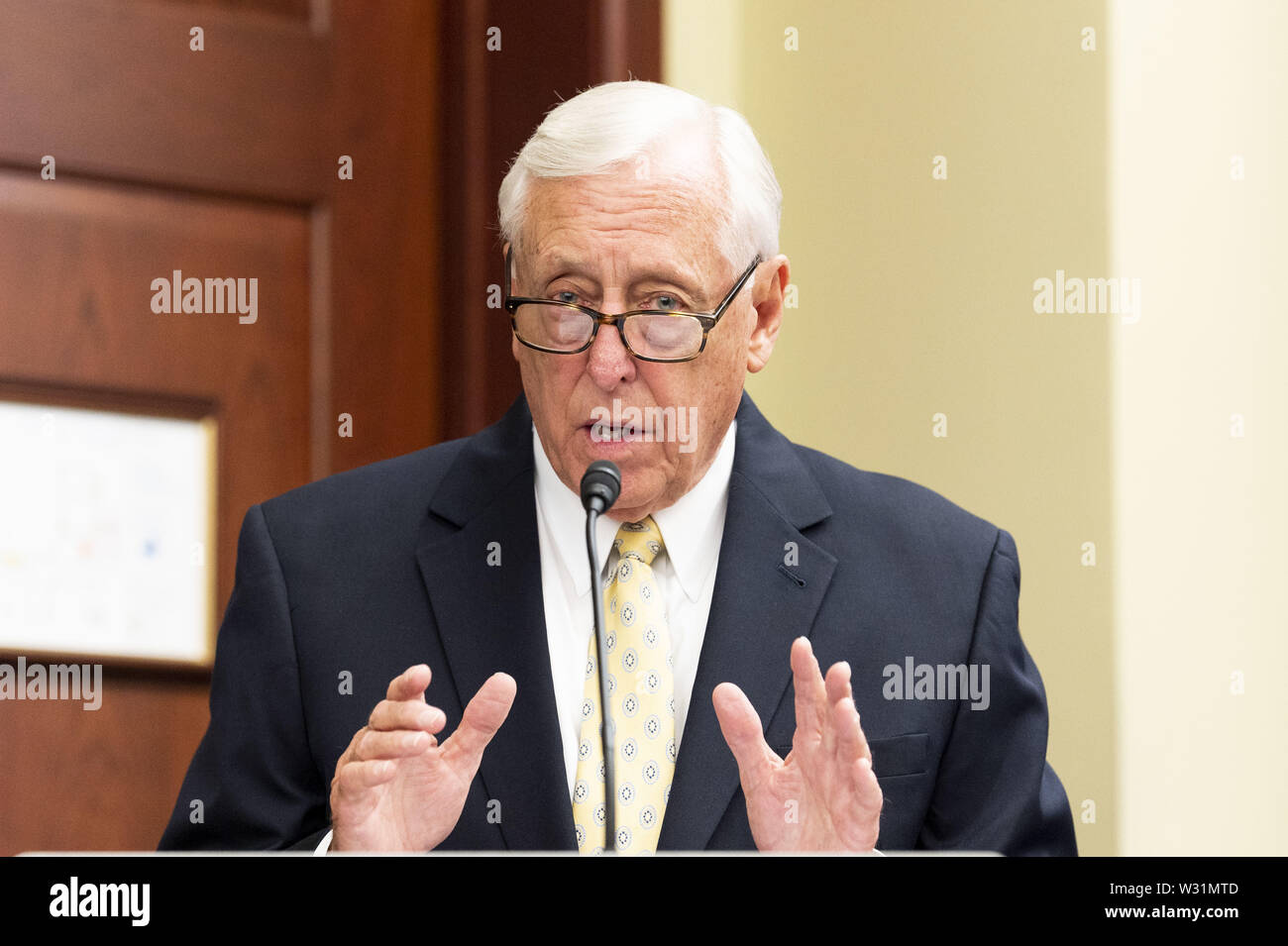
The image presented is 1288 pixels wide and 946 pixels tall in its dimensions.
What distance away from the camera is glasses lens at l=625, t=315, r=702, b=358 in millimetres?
1658

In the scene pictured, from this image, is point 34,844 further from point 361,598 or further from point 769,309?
point 769,309

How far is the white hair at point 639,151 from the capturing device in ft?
5.65

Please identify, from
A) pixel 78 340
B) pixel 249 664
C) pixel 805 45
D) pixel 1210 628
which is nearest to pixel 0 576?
pixel 78 340

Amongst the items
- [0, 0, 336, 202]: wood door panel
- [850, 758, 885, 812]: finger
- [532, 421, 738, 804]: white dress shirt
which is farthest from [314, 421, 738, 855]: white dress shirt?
[0, 0, 336, 202]: wood door panel

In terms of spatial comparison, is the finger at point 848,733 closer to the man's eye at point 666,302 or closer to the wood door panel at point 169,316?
the man's eye at point 666,302

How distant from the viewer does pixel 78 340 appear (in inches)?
91.0

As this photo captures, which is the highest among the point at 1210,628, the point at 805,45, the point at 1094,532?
the point at 805,45

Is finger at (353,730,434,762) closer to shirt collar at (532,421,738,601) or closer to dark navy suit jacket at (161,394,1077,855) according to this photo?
dark navy suit jacket at (161,394,1077,855)

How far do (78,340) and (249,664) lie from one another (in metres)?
A: 0.82

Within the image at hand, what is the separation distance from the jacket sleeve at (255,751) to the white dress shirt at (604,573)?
0.95ft

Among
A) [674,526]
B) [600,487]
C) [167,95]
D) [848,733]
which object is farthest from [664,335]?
[167,95]

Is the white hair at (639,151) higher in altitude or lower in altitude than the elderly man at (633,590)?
higher

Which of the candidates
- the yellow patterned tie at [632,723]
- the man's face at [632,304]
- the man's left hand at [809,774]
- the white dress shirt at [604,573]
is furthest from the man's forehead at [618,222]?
the man's left hand at [809,774]

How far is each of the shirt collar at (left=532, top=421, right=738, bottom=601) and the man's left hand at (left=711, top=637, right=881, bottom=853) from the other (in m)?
0.41
